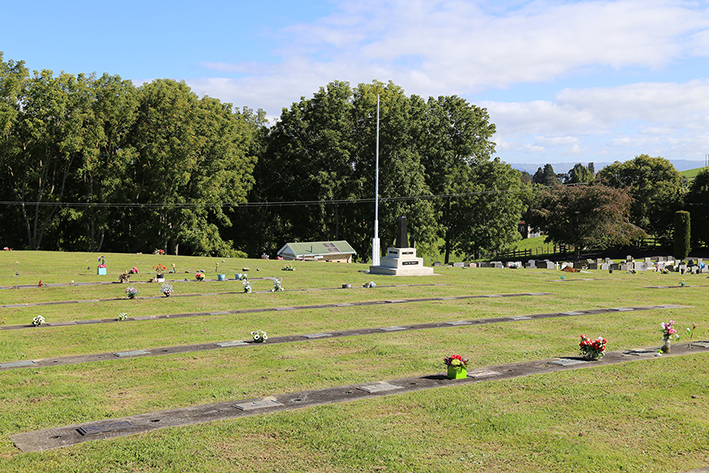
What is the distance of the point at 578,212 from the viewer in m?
63.9

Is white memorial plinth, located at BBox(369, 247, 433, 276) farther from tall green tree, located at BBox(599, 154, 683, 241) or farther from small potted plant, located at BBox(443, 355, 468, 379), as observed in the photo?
tall green tree, located at BBox(599, 154, 683, 241)

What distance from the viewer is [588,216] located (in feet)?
208

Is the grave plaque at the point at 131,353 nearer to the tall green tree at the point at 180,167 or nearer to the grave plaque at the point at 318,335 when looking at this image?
the grave plaque at the point at 318,335

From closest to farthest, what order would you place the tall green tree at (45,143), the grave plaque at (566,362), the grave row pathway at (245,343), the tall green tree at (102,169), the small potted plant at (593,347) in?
1. the grave plaque at (566,362)
2. the small potted plant at (593,347)
3. the grave row pathway at (245,343)
4. the tall green tree at (45,143)
5. the tall green tree at (102,169)

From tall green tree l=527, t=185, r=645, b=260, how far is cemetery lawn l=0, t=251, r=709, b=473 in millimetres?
44735

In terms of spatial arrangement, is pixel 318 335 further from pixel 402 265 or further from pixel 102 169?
pixel 102 169

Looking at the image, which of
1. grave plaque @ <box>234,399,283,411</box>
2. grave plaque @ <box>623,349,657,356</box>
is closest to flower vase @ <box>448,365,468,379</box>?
grave plaque @ <box>234,399,283,411</box>

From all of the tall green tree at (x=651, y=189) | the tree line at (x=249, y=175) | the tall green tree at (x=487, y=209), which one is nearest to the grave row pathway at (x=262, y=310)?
the tree line at (x=249, y=175)

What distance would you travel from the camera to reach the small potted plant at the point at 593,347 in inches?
450

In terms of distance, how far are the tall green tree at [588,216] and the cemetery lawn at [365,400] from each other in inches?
1761

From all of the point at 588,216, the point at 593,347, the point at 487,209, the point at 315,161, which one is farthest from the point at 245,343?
the point at 588,216

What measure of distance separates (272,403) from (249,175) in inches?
2115

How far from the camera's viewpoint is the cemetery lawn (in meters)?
6.66

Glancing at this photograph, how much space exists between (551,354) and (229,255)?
48.6 metres
